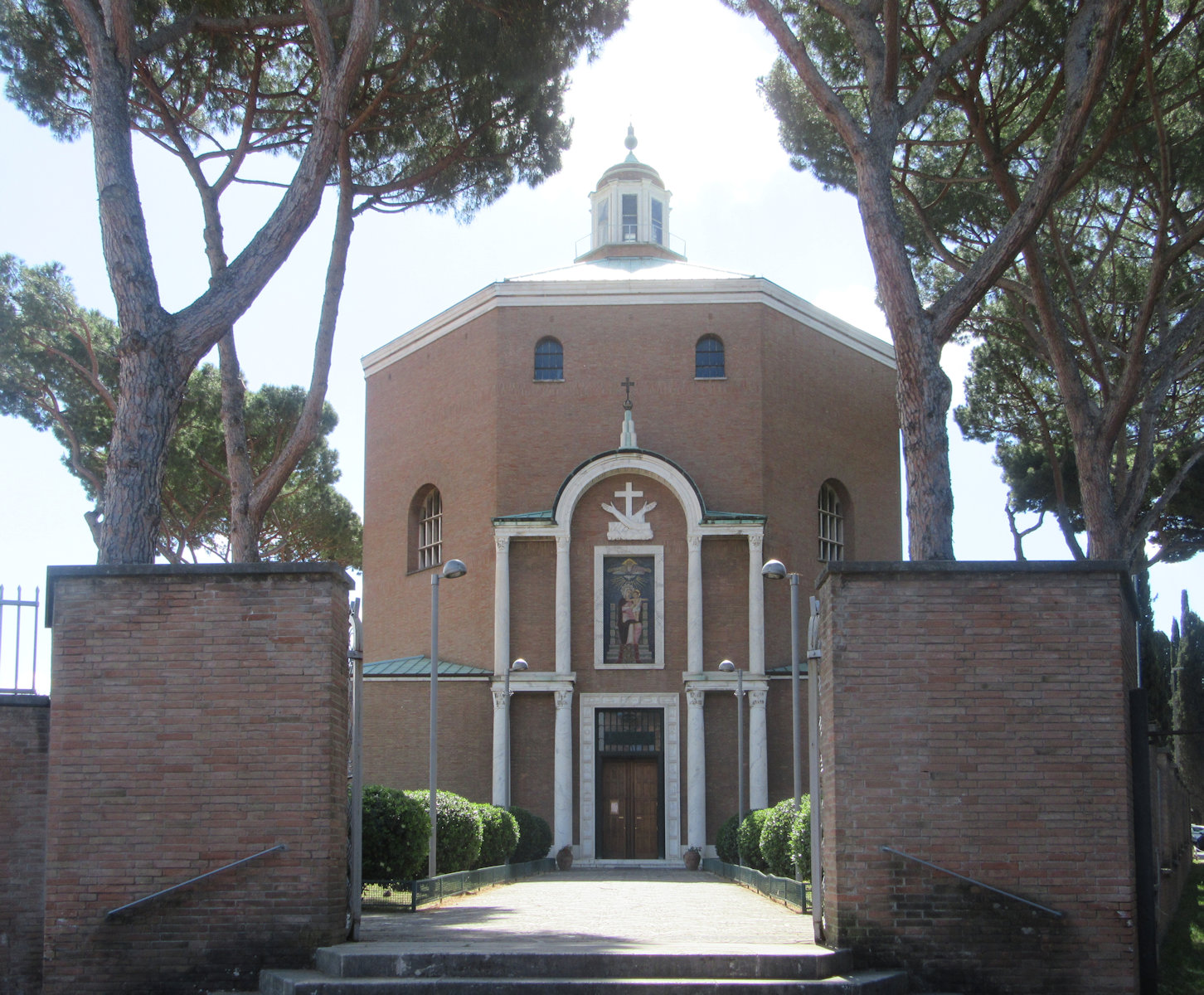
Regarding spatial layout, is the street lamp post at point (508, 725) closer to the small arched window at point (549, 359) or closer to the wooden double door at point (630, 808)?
the wooden double door at point (630, 808)

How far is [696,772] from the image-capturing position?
23078 millimetres

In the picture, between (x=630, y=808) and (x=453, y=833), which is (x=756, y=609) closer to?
(x=630, y=808)

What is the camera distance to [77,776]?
8.34 metres

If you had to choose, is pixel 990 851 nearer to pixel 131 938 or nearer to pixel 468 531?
pixel 131 938

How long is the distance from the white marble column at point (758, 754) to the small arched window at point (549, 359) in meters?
6.93

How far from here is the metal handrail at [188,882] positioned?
8.14 m

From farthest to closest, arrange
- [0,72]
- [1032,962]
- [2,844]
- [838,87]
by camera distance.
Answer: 1. [838,87]
2. [0,72]
3. [2,844]
4. [1032,962]

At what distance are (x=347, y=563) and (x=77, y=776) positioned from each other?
925 inches

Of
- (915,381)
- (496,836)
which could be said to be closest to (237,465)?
(496,836)

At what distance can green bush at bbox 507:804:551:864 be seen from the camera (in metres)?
20.8

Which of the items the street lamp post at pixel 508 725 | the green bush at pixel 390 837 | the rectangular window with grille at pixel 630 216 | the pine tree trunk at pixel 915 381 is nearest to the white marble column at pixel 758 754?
the street lamp post at pixel 508 725

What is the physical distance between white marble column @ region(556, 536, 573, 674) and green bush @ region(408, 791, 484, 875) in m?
7.44

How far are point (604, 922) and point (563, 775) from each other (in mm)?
12973

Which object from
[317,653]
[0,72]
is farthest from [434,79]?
[317,653]
